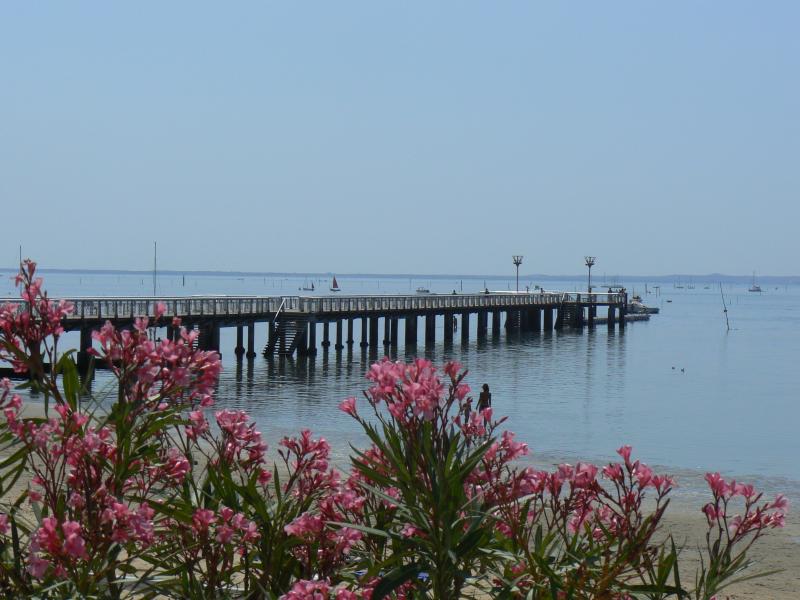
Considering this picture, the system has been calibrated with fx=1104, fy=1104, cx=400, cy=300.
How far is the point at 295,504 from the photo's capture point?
4.70m

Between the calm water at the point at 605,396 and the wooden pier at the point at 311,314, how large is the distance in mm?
1568

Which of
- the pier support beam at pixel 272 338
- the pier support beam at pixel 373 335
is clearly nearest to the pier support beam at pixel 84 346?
the pier support beam at pixel 272 338

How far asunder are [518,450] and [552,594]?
70 cm

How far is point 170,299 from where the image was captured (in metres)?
40.4

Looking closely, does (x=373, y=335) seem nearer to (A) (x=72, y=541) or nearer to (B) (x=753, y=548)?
(B) (x=753, y=548)

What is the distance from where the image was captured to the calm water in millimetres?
27359

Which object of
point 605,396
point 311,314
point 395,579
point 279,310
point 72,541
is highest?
point 72,541

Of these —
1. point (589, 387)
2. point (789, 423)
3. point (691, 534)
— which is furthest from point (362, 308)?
point (691, 534)

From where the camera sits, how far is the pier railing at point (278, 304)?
123 feet

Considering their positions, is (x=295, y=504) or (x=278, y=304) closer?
(x=295, y=504)

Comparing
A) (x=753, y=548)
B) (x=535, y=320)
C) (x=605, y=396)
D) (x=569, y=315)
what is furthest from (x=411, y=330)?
(x=753, y=548)

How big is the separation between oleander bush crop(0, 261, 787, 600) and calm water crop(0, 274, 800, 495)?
61.4 ft

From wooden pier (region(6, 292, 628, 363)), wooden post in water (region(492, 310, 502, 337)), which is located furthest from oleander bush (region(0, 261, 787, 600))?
wooden post in water (region(492, 310, 502, 337))

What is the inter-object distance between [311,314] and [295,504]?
152 feet
